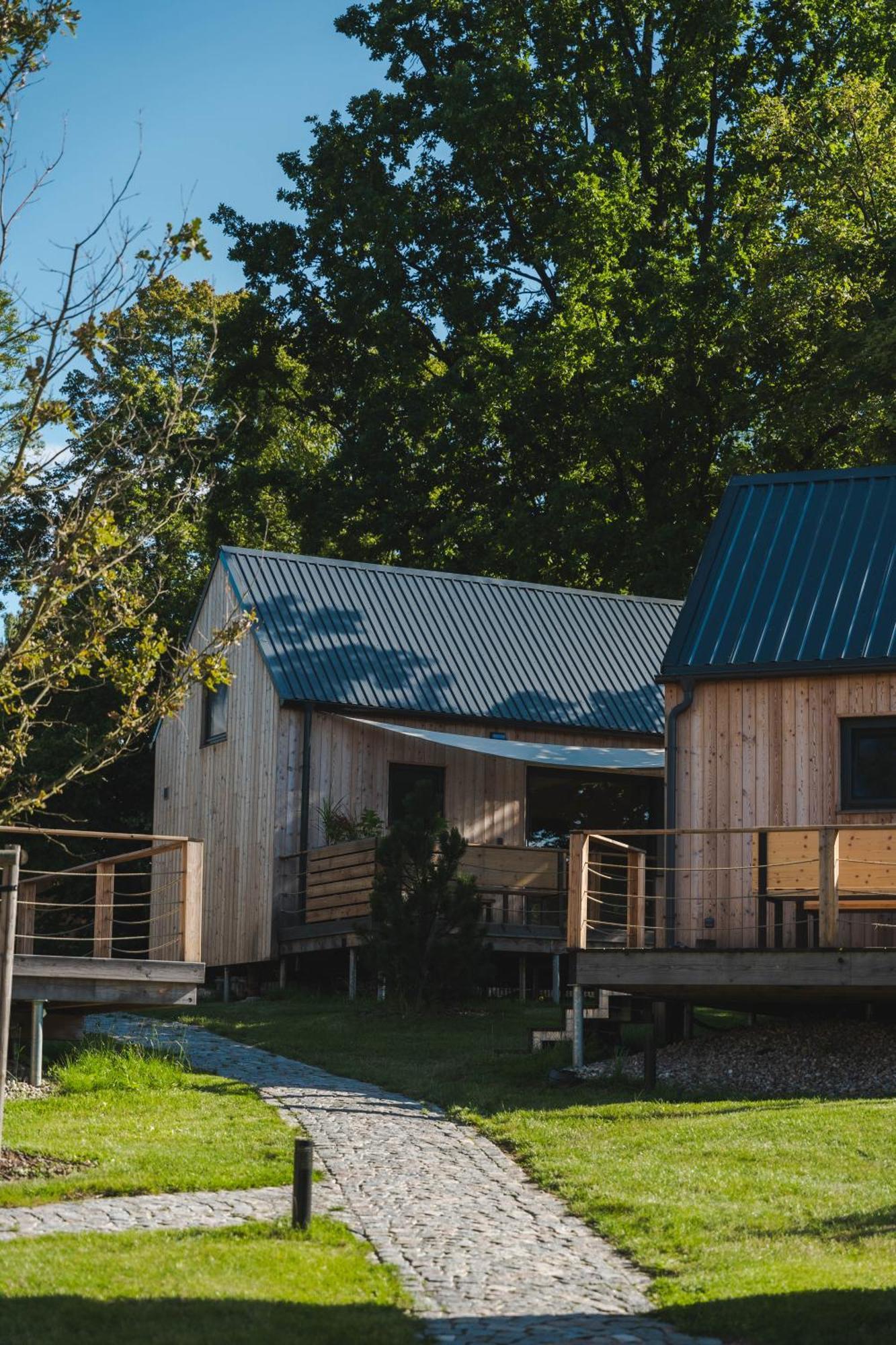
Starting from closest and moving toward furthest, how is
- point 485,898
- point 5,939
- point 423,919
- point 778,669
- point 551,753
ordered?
1. point 5,939
2. point 778,669
3. point 423,919
4. point 551,753
5. point 485,898

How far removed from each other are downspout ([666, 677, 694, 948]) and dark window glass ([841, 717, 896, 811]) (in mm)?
1649

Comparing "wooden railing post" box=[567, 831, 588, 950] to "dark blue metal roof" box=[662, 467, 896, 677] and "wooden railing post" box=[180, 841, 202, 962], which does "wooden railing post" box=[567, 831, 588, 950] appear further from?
"wooden railing post" box=[180, 841, 202, 962]

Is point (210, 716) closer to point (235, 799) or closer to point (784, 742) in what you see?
point (235, 799)

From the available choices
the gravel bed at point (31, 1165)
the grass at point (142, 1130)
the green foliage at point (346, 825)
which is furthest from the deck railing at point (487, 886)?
the gravel bed at point (31, 1165)

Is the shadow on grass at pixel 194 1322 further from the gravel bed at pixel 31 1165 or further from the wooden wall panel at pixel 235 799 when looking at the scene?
the wooden wall panel at pixel 235 799

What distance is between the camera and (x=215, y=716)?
27656 millimetres

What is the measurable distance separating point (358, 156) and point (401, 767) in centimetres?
1598

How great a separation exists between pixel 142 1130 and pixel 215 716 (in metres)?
15.1

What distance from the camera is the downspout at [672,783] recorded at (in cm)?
1866

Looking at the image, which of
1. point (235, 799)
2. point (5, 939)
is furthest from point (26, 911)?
point (235, 799)

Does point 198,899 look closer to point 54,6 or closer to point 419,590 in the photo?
point 54,6

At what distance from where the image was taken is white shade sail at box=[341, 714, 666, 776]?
76.9ft

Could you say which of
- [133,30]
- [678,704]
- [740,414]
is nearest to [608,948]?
[678,704]

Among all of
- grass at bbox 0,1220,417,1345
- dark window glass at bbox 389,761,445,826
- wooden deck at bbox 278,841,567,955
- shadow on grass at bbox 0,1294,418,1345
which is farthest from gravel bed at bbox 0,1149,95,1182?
dark window glass at bbox 389,761,445,826
